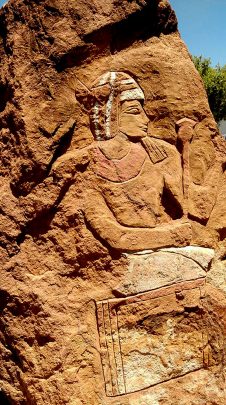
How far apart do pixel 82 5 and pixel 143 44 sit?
475 mm

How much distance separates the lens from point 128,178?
2.60m

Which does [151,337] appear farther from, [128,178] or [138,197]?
[128,178]

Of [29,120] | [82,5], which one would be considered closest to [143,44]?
[82,5]

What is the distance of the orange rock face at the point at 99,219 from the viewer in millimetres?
2520

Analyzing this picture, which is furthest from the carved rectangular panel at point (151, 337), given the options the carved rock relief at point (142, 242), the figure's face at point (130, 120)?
the figure's face at point (130, 120)

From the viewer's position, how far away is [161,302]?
259 centimetres

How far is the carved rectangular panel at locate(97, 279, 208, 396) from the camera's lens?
250 cm

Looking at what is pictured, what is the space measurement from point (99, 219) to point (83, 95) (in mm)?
816

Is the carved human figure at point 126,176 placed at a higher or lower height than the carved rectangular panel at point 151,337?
higher

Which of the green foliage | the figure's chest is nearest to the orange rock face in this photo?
the figure's chest

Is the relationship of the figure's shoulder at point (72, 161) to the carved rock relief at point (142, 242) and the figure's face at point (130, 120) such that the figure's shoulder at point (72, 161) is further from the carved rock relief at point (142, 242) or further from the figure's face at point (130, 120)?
the figure's face at point (130, 120)

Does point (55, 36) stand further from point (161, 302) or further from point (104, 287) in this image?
point (161, 302)

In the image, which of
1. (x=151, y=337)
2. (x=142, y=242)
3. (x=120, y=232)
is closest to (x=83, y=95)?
(x=120, y=232)

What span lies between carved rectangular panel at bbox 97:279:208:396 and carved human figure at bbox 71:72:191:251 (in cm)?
36
